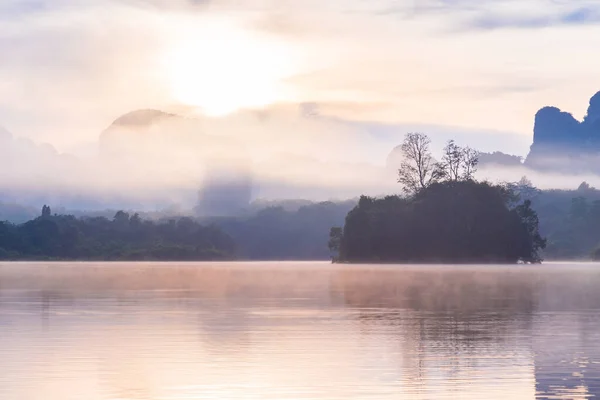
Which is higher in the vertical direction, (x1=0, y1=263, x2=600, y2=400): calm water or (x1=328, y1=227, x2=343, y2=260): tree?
(x1=328, y1=227, x2=343, y2=260): tree

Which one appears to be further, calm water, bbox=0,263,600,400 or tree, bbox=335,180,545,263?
tree, bbox=335,180,545,263

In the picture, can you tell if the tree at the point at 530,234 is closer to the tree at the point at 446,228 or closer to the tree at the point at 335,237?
the tree at the point at 446,228

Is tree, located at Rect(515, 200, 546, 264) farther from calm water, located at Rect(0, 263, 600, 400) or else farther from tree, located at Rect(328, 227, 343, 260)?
calm water, located at Rect(0, 263, 600, 400)

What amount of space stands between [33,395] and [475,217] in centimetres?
14414

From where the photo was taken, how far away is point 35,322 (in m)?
40.5

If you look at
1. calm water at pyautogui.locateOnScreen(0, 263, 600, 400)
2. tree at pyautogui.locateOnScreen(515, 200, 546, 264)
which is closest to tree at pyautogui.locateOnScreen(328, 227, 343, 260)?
tree at pyautogui.locateOnScreen(515, 200, 546, 264)

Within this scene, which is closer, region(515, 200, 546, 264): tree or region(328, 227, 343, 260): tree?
region(515, 200, 546, 264): tree

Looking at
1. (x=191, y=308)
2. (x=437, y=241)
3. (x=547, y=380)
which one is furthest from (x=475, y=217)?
(x=547, y=380)

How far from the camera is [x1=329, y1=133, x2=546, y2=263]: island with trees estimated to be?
162 meters

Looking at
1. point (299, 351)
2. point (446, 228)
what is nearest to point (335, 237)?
point (446, 228)

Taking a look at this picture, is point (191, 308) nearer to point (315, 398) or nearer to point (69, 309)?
point (69, 309)

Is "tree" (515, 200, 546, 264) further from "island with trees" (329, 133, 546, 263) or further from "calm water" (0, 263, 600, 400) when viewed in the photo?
"calm water" (0, 263, 600, 400)

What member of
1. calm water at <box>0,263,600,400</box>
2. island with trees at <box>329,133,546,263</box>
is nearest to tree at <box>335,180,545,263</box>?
island with trees at <box>329,133,546,263</box>

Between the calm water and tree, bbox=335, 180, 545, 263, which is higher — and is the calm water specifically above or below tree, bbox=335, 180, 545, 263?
below
